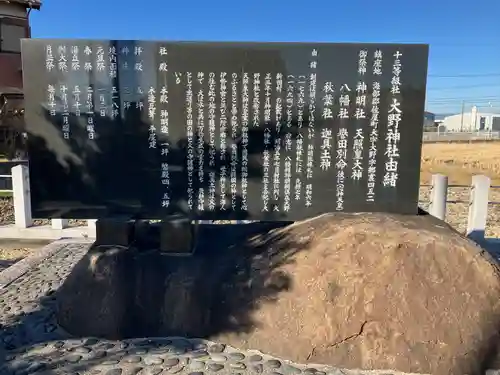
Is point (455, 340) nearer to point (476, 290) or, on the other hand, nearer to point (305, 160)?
point (476, 290)

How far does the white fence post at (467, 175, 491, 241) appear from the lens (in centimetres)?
714

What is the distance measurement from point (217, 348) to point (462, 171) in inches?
835

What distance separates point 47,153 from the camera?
4.34 meters

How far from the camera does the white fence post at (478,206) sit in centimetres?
714

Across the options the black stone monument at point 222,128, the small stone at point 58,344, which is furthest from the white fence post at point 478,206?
the small stone at point 58,344

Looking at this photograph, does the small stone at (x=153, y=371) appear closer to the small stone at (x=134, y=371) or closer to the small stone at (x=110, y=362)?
the small stone at (x=134, y=371)

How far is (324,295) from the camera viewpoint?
12.2 feet

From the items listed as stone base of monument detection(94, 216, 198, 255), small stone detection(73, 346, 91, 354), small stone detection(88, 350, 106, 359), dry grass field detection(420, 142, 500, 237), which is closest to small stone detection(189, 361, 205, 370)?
small stone detection(88, 350, 106, 359)

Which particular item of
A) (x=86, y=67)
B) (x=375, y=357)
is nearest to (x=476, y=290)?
(x=375, y=357)

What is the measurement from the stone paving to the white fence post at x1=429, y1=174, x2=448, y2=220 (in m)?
4.21

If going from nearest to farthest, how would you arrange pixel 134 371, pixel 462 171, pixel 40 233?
pixel 134 371
pixel 40 233
pixel 462 171

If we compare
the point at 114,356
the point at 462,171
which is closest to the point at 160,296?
the point at 114,356

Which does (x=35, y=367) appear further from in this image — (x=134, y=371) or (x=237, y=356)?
(x=237, y=356)

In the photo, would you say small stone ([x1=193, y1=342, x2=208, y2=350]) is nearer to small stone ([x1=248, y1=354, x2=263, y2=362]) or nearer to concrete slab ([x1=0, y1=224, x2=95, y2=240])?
small stone ([x1=248, y1=354, x2=263, y2=362])
